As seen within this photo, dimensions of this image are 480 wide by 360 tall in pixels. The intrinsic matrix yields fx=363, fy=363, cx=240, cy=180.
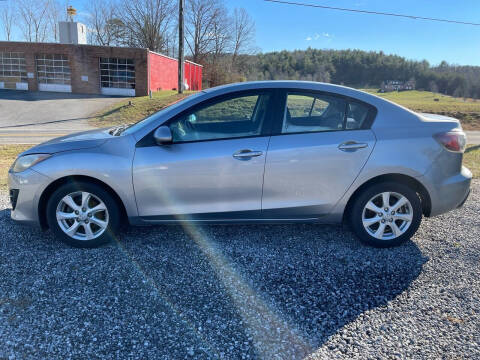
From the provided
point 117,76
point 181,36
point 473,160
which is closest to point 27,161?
point 473,160

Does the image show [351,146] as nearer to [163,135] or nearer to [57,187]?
[163,135]

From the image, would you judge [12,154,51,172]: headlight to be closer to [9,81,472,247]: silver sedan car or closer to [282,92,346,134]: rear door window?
[9,81,472,247]: silver sedan car

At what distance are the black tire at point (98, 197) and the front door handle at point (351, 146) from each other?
7.60 feet

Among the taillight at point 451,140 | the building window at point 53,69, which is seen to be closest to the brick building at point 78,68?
the building window at point 53,69

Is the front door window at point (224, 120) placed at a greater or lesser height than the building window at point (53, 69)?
lesser

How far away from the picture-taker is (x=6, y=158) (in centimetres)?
852

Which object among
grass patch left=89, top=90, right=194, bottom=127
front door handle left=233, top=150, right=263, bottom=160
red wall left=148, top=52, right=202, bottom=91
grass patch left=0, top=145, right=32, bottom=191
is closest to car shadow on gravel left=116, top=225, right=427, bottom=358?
front door handle left=233, top=150, right=263, bottom=160

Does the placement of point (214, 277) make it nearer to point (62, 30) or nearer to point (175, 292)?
point (175, 292)

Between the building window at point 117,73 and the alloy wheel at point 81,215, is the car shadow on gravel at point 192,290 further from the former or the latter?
the building window at point 117,73

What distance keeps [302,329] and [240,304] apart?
0.52m

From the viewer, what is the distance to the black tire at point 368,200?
3.67 m

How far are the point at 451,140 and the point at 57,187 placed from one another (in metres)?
3.98

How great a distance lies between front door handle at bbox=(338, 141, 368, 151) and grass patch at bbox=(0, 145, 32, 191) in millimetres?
5187

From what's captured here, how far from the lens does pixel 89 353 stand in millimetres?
2266
